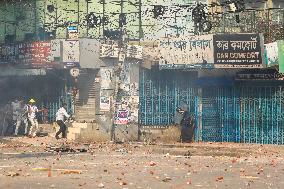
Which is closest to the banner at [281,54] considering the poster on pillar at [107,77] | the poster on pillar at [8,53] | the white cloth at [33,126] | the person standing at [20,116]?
the poster on pillar at [107,77]

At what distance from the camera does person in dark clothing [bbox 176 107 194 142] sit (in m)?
27.6

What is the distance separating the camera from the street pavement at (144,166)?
13539 millimetres

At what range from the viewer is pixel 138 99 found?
2870 cm

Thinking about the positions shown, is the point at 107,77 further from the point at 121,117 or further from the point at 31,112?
the point at 31,112

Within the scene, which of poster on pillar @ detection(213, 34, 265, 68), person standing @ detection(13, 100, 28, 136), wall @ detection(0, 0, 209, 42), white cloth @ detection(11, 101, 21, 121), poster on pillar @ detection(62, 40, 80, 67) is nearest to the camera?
poster on pillar @ detection(213, 34, 265, 68)

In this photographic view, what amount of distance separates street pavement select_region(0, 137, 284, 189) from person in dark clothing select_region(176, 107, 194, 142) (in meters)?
1.91

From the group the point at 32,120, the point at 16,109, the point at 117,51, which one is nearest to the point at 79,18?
the point at 16,109

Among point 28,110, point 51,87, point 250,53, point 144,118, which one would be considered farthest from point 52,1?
point 250,53

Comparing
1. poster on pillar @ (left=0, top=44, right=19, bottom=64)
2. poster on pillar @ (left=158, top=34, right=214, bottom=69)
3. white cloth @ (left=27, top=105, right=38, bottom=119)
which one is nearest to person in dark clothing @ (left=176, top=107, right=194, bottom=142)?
poster on pillar @ (left=158, top=34, right=214, bottom=69)

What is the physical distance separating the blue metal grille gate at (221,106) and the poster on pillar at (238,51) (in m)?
1.16

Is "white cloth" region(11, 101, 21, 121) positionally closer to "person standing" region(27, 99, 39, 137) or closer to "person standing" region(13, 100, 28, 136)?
"person standing" region(13, 100, 28, 136)

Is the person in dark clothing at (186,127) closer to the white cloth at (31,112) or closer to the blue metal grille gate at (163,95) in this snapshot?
the blue metal grille gate at (163,95)

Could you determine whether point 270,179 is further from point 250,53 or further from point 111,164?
point 250,53

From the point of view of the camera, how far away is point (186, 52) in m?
28.0
